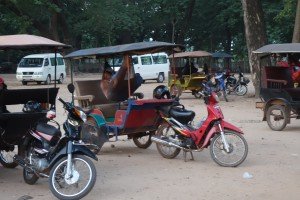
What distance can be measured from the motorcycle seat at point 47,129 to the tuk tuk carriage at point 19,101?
49 centimetres

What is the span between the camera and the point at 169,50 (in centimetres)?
994

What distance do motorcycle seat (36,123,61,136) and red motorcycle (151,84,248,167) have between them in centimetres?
226

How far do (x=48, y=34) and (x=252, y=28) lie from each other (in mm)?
25617

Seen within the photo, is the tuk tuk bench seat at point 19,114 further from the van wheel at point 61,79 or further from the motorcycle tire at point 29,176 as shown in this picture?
the van wheel at point 61,79

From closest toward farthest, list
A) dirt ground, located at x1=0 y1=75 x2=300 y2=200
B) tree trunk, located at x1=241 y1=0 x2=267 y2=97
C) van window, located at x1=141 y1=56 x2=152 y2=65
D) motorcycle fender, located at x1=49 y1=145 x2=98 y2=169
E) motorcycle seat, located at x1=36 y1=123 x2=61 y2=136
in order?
motorcycle fender, located at x1=49 y1=145 x2=98 y2=169 → dirt ground, located at x1=0 y1=75 x2=300 y2=200 → motorcycle seat, located at x1=36 y1=123 x2=61 y2=136 → tree trunk, located at x1=241 y1=0 x2=267 y2=97 → van window, located at x1=141 y1=56 x2=152 y2=65

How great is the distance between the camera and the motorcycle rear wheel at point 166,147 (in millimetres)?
9104

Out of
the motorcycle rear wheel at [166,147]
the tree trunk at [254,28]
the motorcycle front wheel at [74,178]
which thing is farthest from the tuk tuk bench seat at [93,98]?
the tree trunk at [254,28]

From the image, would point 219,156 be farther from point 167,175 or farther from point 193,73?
point 193,73

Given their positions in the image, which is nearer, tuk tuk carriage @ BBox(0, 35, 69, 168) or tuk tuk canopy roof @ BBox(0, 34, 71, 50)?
tuk tuk canopy roof @ BBox(0, 34, 71, 50)

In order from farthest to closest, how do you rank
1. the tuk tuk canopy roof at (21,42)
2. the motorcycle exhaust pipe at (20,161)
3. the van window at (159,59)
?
the van window at (159,59) → the tuk tuk canopy roof at (21,42) → the motorcycle exhaust pipe at (20,161)

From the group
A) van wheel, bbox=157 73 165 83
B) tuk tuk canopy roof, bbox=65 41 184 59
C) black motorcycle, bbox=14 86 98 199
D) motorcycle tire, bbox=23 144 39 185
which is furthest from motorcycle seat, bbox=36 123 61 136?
van wheel, bbox=157 73 165 83

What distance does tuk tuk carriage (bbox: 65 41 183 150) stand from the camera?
367 inches

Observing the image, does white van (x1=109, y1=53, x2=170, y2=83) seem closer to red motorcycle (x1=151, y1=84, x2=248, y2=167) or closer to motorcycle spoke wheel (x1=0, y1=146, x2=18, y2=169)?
red motorcycle (x1=151, y1=84, x2=248, y2=167)

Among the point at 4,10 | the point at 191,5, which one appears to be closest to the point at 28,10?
the point at 4,10
